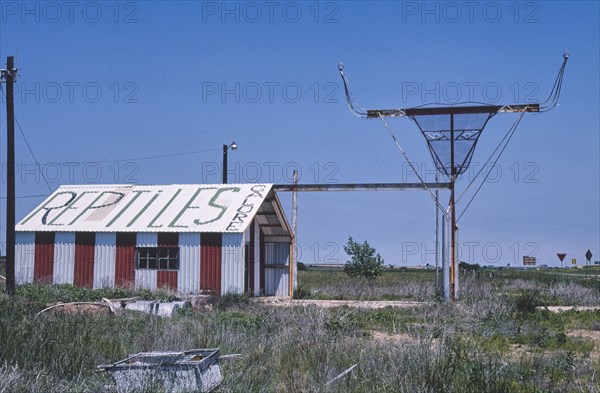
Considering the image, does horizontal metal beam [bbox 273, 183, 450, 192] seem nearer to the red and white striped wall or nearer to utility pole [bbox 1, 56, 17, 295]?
the red and white striped wall

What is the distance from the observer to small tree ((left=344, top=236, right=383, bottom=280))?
37.3 metres

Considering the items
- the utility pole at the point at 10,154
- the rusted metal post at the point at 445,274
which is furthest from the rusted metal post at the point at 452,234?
the utility pole at the point at 10,154

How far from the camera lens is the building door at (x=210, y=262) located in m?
25.2

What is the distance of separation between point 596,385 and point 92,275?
21.2 m

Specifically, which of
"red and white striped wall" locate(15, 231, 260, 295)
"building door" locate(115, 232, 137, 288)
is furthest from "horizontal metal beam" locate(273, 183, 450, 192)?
"building door" locate(115, 232, 137, 288)

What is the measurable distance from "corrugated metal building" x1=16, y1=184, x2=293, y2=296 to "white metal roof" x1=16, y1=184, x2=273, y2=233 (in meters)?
0.04

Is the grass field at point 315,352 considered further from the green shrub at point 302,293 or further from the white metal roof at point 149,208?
the green shrub at point 302,293

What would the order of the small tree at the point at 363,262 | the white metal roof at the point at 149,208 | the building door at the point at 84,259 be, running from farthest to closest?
the small tree at the point at 363,262
the building door at the point at 84,259
the white metal roof at the point at 149,208

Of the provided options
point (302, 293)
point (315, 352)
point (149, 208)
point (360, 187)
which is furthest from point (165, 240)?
point (315, 352)

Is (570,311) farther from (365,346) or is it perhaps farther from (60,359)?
(60,359)

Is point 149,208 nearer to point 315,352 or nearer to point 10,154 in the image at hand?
point 10,154

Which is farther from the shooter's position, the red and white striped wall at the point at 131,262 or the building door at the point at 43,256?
the building door at the point at 43,256

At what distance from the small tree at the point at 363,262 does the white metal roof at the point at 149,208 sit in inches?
453

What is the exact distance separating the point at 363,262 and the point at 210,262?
13.8 metres
